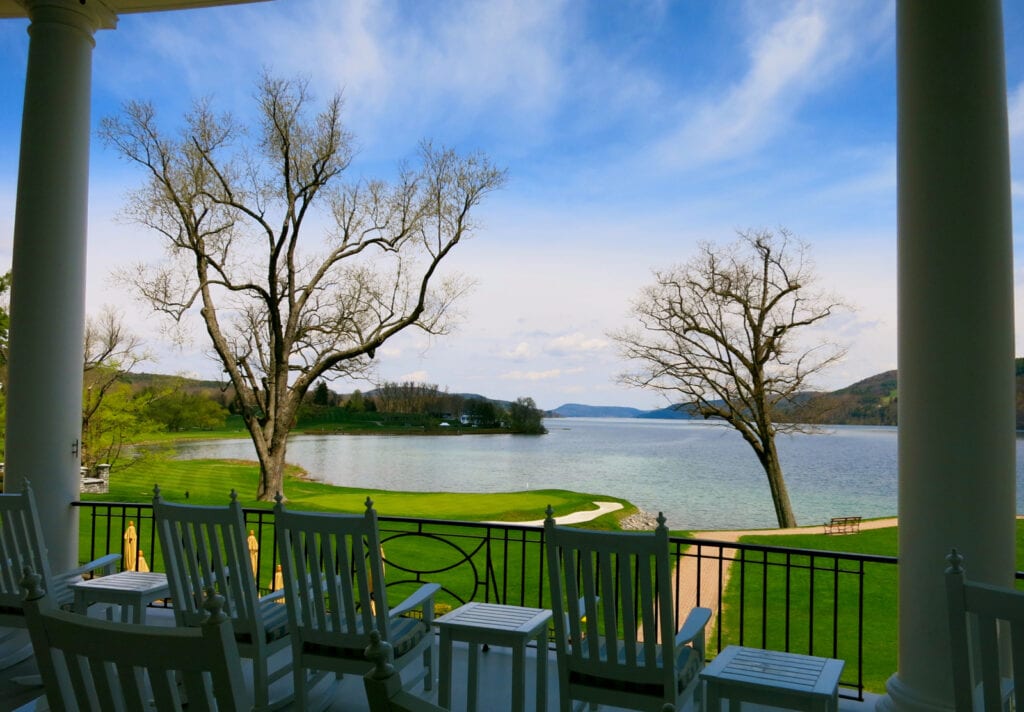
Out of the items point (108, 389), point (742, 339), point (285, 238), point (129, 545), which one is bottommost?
point (129, 545)

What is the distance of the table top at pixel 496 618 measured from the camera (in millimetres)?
2867

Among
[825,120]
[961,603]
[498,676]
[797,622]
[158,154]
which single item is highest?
[825,120]

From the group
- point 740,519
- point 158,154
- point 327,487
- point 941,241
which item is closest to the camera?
point 941,241

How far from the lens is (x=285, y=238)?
17.9 metres

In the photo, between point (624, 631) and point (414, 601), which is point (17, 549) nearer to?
point (414, 601)

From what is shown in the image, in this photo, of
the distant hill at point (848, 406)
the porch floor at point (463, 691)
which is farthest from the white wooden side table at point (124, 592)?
the distant hill at point (848, 406)

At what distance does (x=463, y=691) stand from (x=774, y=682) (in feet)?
5.50

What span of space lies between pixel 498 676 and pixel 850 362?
16.6 meters

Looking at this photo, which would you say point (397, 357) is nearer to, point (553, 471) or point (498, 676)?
point (553, 471)

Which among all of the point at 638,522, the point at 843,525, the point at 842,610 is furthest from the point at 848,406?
the point at 842,610

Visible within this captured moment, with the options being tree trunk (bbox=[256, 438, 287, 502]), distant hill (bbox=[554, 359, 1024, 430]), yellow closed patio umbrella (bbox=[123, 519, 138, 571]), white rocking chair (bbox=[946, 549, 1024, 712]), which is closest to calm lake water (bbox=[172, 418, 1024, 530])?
distant hill (bbox=[554, 359, 1024, 430])

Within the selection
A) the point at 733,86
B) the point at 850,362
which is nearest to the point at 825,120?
the point at 733,86

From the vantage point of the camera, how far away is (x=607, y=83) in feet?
88.7

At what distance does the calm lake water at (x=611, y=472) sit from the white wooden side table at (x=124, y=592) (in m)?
16.9
